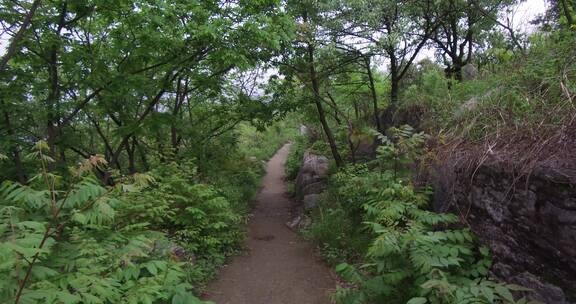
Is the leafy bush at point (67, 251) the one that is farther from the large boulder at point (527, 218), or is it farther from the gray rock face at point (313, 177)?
the gray rock face at point (313, 177)

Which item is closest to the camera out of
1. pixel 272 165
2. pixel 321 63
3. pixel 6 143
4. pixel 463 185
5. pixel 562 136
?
pixel 562 136

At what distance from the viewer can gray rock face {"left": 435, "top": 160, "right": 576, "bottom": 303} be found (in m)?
2.72

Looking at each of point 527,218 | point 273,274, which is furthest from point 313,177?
point 527,218

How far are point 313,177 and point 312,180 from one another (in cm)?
12

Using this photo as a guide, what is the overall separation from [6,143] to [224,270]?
13.5 ft

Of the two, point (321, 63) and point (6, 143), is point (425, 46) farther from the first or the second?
point (6, 143)

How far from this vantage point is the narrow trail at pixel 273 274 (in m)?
5.44

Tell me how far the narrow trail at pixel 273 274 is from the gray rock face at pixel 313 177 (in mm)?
2117

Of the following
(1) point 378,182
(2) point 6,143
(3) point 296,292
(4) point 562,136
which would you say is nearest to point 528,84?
(4) point 562,136

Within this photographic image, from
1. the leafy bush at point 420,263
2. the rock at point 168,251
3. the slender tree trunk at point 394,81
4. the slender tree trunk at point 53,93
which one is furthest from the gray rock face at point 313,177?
the slender tree trunk at point 53,93

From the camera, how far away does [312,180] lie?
37.7ft

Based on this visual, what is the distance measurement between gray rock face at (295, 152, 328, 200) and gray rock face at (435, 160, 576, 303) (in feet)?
23.0

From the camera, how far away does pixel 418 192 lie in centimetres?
480

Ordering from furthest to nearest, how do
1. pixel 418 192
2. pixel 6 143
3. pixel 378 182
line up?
1. pixel 378 182
2. pixel 6 143
3. pixel 418 192
